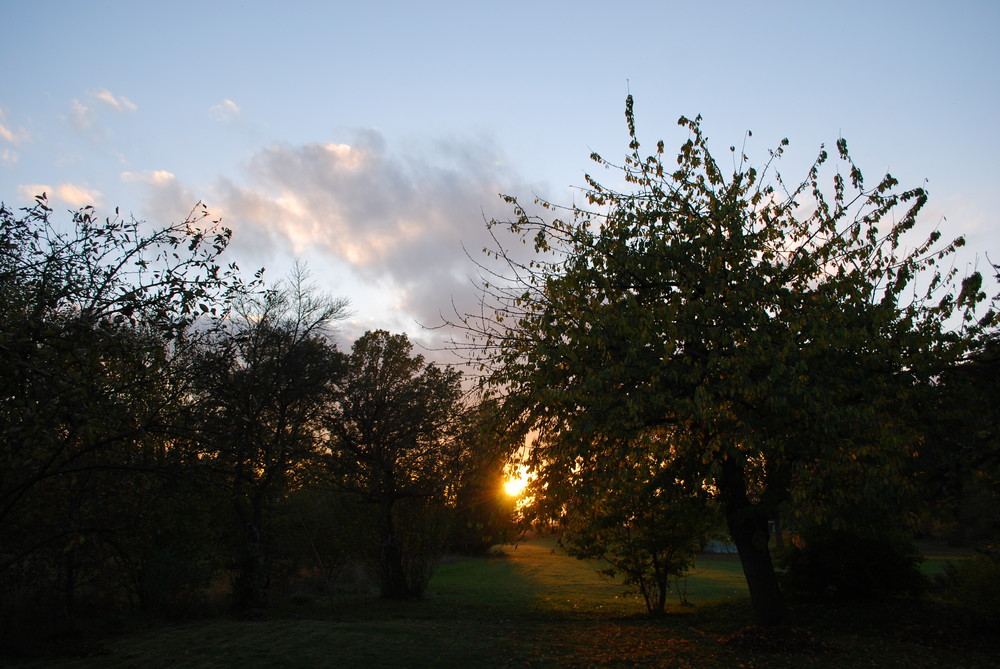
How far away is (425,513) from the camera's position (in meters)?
27.0

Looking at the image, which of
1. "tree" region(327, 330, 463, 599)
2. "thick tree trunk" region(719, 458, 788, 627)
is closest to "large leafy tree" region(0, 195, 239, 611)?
"thick tree trunk" region(719, 458, 788, 627)

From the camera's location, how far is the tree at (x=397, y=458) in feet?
86.4

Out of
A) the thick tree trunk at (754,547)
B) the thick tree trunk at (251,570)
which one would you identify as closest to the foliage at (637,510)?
the thick tree trunk at (754,547)

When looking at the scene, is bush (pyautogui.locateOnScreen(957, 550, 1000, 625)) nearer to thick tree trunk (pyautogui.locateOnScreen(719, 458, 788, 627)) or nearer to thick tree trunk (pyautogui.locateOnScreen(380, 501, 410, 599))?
thick tree trunk (pyautogui.locateOnScreen(719, 458, 788, 627))

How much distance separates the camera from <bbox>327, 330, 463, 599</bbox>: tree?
86.4 feet

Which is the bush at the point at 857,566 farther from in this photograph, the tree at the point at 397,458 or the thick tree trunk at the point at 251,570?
the thick tree trunk at the point at 251,570

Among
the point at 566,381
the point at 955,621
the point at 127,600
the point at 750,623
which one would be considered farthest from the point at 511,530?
the point at 127,600

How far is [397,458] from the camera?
2697 centimetres

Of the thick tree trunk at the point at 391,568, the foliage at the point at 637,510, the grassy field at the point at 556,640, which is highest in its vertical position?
the foliage at the point at 637,510

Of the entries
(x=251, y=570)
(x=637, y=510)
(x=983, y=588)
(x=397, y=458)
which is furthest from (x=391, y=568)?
(x=983, y=588)

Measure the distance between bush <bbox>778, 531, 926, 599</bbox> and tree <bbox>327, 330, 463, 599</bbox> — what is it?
1337cm

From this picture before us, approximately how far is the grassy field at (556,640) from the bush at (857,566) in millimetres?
825

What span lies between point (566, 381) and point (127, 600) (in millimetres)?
19167

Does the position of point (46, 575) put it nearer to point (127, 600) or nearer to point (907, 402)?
point (127, 600)
